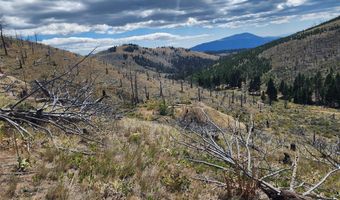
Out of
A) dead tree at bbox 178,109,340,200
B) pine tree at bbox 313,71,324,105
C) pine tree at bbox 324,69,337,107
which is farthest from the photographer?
pine tree at bbox 313,71,324,105

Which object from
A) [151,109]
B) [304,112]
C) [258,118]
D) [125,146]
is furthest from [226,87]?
[125,146]

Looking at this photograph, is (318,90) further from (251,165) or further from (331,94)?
(251,165)

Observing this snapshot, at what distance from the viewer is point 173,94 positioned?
477ft

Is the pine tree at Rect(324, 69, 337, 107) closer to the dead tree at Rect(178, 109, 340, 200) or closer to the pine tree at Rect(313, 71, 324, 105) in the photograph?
the pine tree at Rect(313, 71, 324, 105)

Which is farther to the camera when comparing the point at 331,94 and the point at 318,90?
the point at 318,90

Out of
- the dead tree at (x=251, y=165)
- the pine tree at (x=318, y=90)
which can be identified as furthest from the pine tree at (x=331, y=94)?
the dead tree at (x=251, y=165)

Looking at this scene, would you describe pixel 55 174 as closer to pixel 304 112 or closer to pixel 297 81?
pixel 304 112

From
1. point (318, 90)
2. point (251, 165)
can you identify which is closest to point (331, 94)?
point (318, 90)

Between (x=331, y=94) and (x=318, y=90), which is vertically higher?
(x=331, y=94)

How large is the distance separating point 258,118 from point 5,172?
9905cm

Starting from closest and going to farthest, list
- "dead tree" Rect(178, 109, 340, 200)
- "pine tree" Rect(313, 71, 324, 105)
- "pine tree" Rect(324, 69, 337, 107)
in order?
"dead tree" Rect(178, 109, 340, 200)
"pine tree" Rect(324, 69, 337, 107)
"pine tree" Rect(313, 71, 324, 105)

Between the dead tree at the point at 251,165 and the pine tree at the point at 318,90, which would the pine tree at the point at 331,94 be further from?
the dead tree at the point at 251,165

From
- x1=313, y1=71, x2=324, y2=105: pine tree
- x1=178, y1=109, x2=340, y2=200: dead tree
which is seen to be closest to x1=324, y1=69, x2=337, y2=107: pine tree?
x1=313, y1=71, x2=324, y2=105: pine tree

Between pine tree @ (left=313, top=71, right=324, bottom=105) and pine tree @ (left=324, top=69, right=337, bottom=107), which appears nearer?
pine tree @ (left=324, top=69, right=337, bottom=107)
